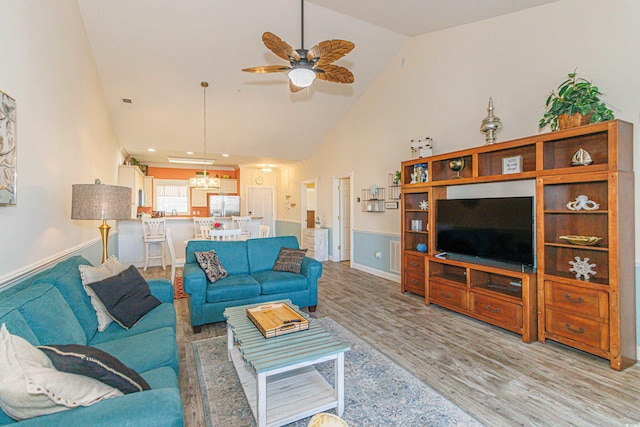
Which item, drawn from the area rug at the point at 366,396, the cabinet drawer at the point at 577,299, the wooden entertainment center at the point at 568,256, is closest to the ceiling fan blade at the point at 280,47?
the wooden entertainment center at the point at 568,256

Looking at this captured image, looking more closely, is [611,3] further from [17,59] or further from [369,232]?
[17,59]

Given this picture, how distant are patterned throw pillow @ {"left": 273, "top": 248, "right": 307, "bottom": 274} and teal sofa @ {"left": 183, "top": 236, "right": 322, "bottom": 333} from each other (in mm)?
80

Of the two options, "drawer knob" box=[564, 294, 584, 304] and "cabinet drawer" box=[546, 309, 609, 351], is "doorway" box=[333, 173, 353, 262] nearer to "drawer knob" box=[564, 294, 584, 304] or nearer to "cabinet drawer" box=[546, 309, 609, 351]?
"cabinet drawer" box=[546, 309, 609, 351]

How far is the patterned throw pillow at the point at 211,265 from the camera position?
3.42 meters

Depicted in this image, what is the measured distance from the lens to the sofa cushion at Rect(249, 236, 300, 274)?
3988 mm

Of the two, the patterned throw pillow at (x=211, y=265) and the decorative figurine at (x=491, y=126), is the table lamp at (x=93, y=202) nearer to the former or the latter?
the patterned throw pillow at (x=211, y=265)

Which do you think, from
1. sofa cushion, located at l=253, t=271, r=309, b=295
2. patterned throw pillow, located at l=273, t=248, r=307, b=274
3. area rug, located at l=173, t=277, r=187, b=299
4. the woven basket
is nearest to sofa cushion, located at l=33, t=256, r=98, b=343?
sofa cushion, located at l=253, t=271, r=309, b=295

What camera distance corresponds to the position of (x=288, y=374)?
2.18m

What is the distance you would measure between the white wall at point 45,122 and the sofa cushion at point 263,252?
6.28 feet

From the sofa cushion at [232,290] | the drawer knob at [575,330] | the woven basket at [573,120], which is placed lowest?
the drawer knob at [575,330]

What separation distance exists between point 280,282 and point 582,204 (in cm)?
321

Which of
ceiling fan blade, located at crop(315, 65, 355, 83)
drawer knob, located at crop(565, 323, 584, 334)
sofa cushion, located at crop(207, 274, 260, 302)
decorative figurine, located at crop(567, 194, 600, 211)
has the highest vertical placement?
ceiling fan blade, located at crop(315, 65, 355, 83)

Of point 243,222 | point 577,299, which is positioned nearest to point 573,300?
point 577,299

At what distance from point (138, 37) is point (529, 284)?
5693 millimetres
